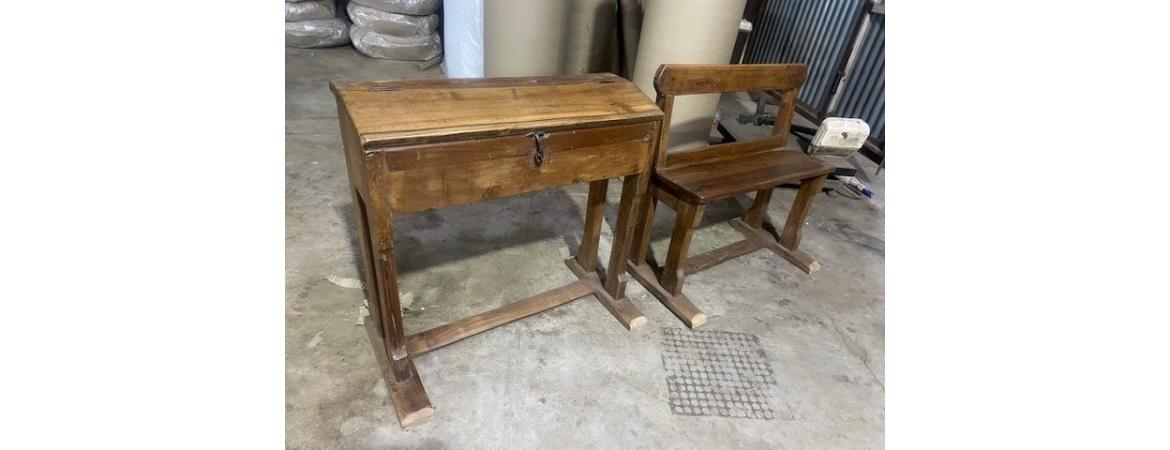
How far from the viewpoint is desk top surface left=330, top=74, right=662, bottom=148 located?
4.12 feet

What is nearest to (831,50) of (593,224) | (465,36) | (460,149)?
(465,36)

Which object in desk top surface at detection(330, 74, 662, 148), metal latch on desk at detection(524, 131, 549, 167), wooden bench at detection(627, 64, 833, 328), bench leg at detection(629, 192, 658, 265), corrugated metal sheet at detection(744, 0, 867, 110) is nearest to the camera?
desk top surface at detection(330, 74, 662, 148)

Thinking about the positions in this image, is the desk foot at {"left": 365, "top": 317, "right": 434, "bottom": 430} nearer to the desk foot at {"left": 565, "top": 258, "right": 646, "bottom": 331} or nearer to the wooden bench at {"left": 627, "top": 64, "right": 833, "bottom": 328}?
the desk foot at {"left": 565, "top": 258, "right": 646, "bottom": 331}

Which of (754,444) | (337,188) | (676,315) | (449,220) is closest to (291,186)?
(337,188)

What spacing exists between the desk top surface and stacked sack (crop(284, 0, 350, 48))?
4070 mm

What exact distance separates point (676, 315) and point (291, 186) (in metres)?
1.96

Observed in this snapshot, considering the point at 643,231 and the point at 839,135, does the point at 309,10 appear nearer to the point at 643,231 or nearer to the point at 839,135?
the point at 643,231

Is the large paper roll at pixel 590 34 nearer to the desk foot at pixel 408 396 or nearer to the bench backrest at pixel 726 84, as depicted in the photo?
the bench backrest at pixel 726 84

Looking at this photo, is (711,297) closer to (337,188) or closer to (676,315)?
(676,315)

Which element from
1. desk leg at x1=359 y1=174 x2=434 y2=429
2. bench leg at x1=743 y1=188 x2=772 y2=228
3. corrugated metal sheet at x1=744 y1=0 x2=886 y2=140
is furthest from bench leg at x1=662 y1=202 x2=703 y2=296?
corrugated metal sheet at x1=744 y1=0 x2=886 y2=140

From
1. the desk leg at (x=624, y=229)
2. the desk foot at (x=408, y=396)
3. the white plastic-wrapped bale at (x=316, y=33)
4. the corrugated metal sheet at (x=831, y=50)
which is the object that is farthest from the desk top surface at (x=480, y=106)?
the white plastic-wrapped bale at (x=316, y=33)

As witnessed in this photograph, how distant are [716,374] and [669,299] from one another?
1.25ft

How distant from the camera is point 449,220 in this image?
254 centimetres

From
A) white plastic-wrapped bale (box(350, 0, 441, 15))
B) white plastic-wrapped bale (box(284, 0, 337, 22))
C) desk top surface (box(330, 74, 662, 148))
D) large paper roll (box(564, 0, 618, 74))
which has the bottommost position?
white plastic-wrapped bale (box(284, 0, 337, 22))
